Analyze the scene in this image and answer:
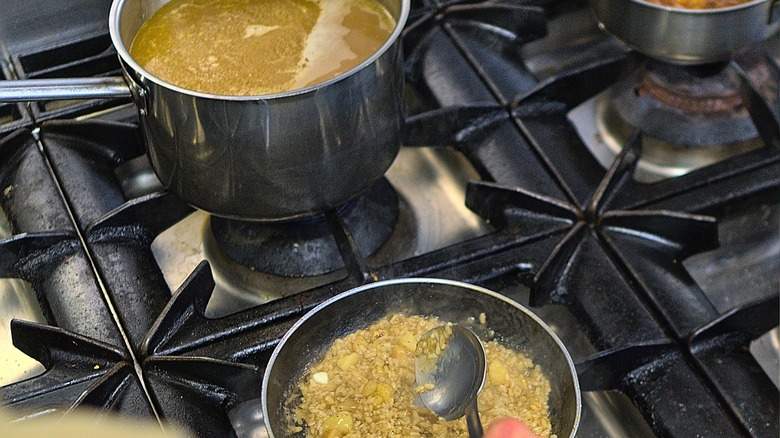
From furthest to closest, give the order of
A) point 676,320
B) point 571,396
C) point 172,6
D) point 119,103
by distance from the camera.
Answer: point 119,103 < point 172,6 < point 676,320 < point 571,396

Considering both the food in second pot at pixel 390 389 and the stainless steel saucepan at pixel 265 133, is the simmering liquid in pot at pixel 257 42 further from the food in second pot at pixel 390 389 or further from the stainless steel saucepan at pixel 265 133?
the food in second pot at pixel 390 389

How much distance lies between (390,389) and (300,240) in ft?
0.75

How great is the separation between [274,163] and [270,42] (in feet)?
0.50

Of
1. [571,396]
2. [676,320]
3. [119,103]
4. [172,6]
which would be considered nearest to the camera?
[571,396]

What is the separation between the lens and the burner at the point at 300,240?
0.84 metres

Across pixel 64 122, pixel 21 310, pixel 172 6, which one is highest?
pixel 172 6

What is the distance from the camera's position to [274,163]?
28.2 inches

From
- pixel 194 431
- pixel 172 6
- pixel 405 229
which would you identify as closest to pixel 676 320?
pixel 405 229

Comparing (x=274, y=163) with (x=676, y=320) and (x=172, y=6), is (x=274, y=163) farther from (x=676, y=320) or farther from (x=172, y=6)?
(x=676, y=320)

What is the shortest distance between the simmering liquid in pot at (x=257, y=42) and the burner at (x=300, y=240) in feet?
0.47

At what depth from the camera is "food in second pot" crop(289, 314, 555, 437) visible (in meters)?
0.65

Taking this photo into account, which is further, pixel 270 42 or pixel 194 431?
pixel 270 42

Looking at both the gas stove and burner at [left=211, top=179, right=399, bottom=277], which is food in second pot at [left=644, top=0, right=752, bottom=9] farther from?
burner at [left=211, top=179, right=399, bottom=277]

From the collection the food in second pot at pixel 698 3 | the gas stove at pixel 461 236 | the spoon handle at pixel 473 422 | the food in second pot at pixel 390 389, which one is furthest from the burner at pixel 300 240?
the food in second pot at pixel 698 3
